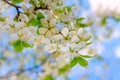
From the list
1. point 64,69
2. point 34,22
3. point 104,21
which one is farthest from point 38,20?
point 104,21

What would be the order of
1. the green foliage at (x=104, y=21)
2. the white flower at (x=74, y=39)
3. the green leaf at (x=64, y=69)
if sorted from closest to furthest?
the white flower at (x=74, y=39), the green leaf at (x=64, y=69), the green foliage at (x=104, y=21)

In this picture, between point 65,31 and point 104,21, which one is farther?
point 104,21

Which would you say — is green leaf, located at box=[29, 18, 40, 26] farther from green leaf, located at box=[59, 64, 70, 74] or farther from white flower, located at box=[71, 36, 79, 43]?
green leaf, located at box=[59, 64, 70, 74]

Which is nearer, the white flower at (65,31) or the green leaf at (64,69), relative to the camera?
the white flower at (65,31)

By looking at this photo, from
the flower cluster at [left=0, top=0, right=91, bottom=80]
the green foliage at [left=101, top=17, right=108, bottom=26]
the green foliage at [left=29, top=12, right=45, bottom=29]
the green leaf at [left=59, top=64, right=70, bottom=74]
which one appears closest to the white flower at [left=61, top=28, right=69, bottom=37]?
the flower cluster at [left=0, top=0, right=91, bottom=80]

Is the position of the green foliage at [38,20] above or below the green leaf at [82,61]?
above

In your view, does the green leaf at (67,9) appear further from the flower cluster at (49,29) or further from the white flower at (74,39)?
the white flower at (74,39)

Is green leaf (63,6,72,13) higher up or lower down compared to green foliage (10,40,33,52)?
higher up

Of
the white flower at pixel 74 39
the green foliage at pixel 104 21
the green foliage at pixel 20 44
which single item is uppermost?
the white flower at pixel 74 39

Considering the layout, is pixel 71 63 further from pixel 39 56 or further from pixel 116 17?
pixel 39 56

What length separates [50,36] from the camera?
128 centimetres

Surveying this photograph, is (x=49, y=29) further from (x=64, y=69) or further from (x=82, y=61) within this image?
(x=64, y=69)

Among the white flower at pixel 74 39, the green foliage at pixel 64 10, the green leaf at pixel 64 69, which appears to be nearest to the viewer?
the white flower at pixel 74 39

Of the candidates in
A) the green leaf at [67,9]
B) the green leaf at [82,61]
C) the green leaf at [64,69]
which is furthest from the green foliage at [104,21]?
the green leaf at [82,61]
